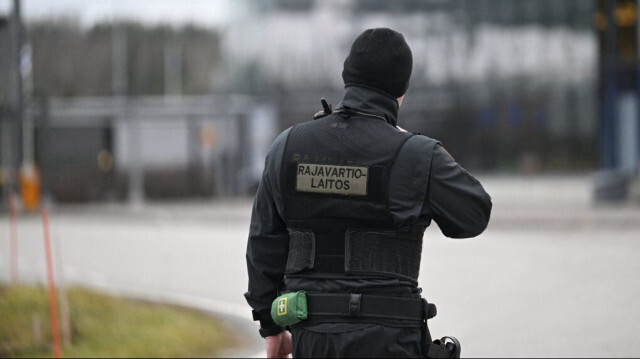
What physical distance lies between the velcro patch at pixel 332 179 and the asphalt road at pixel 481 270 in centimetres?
525

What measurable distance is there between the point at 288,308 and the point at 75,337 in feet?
20.5

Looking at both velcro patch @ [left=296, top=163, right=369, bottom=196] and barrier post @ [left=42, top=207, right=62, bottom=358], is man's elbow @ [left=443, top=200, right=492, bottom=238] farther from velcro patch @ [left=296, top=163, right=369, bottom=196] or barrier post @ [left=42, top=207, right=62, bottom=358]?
barrier post @ [left=42, top=207, right=62, bottom=358]

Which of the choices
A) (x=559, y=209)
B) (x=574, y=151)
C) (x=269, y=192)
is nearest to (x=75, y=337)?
(x=269, y=192)

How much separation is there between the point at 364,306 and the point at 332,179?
0.41 metres

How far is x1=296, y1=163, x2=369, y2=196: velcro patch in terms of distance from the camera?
11.5 feet

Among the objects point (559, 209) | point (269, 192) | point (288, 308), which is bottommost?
point (559, 209)

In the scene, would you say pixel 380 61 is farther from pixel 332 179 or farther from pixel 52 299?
pixel 52 299

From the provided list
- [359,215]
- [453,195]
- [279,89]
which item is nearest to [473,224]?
[453,195]

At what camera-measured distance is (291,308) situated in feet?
11.3

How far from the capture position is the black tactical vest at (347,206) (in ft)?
11.5

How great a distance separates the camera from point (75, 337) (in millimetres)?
9344

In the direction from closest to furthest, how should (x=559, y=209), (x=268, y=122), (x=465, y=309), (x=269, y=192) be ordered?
(x=269, y=192) < (x=465, y=309) < (x=559, y=209) < (x=268, y=122)

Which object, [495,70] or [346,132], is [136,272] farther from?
[495,70]

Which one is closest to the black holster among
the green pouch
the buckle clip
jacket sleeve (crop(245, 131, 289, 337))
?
the buckle clip
